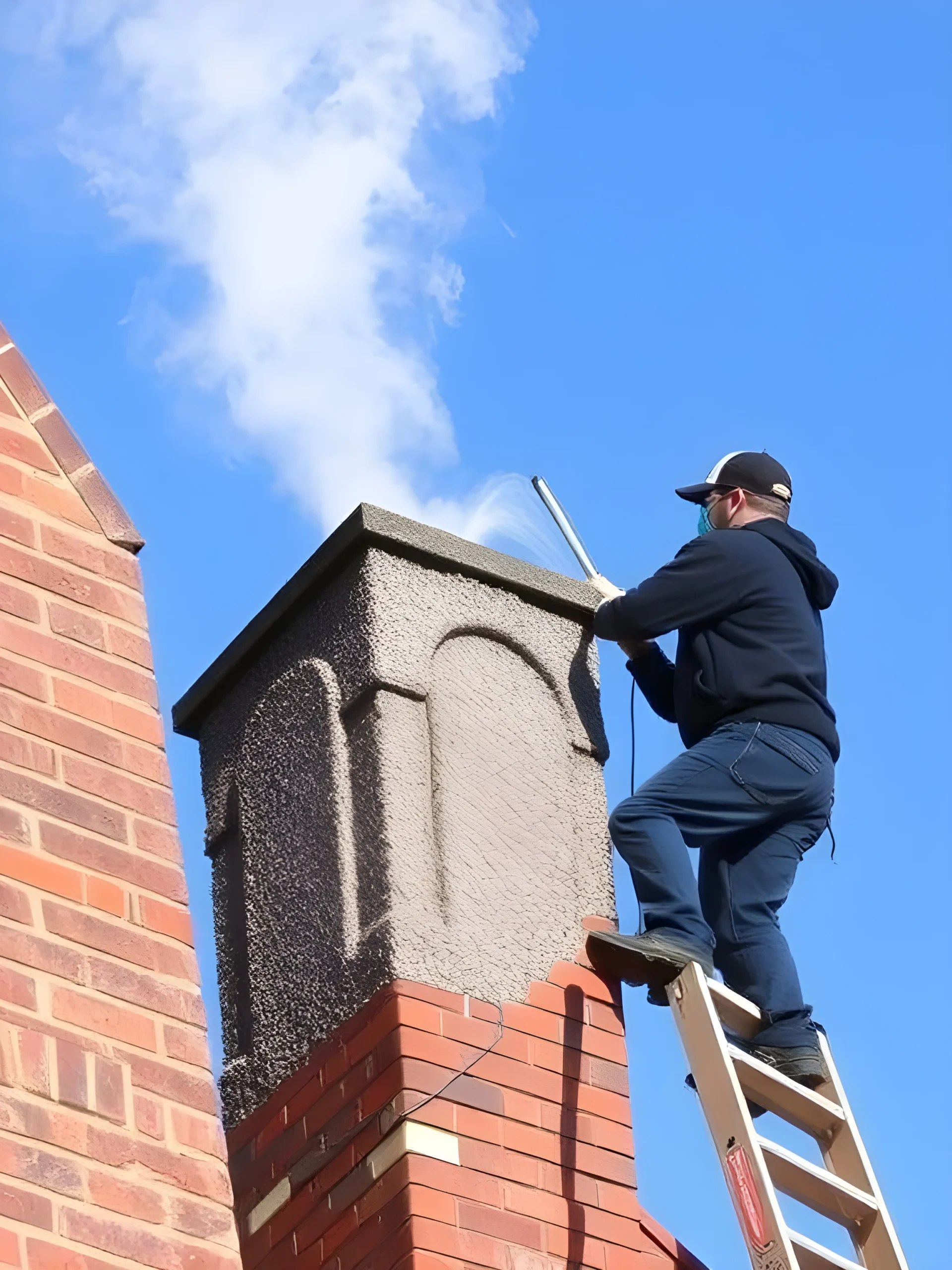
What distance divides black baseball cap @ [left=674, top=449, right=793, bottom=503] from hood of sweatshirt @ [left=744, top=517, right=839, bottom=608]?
16 cm

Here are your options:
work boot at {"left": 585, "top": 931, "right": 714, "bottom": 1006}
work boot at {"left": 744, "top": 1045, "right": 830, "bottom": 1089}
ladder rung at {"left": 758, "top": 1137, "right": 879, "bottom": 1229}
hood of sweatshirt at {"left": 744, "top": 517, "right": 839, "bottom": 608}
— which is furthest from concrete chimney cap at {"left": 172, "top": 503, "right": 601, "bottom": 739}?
ladder rung at {"left": 758, "top": 1137, "right": 879, "bottom": 1229}

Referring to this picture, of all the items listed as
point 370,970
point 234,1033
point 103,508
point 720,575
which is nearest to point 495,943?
point 370,970

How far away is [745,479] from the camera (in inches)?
268

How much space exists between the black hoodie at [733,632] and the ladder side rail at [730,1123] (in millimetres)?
979

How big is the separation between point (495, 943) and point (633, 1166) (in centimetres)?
70

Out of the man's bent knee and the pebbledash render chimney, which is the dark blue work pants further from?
the pebbledash render chimney

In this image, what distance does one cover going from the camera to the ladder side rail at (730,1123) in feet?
16.0

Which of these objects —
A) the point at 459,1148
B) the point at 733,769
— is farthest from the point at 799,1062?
the point at 459,1148

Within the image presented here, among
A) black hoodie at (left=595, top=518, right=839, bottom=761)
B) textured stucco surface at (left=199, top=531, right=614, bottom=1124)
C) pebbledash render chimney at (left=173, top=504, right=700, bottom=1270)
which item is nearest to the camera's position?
pebbledash render chimney at (left=173, top=504, right=700, bottom=1270)

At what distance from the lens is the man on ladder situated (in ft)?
18.9

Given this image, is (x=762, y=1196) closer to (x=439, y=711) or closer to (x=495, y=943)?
(x=495, y=943)

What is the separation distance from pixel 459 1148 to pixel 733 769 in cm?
141

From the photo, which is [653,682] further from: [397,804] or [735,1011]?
[735,1011]

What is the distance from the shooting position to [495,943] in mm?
5785
